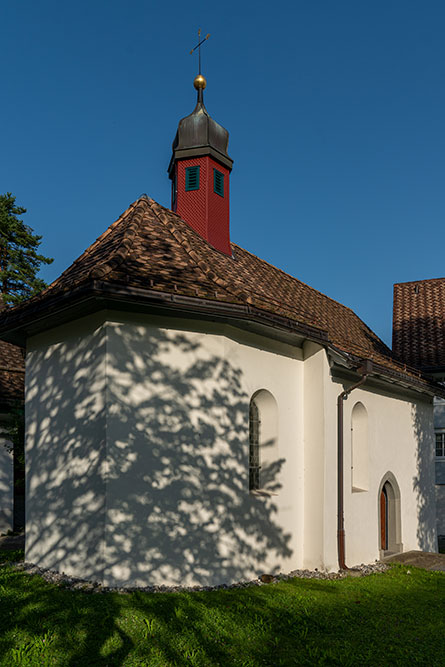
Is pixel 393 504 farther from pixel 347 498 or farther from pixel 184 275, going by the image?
pixel 184 275

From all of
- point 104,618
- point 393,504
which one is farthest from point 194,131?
point 104,618

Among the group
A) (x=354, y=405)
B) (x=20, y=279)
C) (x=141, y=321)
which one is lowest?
(x=354, y=405)

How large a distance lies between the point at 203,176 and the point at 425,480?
32.4ft

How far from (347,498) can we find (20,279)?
22.7 m

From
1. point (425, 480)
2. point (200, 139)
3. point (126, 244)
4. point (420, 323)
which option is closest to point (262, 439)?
point (126, 244)

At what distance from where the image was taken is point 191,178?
576 inches

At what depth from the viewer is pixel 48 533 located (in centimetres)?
909

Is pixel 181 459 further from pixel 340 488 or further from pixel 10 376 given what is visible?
pixel 10 376

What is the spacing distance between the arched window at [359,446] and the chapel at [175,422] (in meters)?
0.63

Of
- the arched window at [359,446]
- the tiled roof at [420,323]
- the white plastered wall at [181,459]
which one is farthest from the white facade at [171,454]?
the tiled roof at [420,323]

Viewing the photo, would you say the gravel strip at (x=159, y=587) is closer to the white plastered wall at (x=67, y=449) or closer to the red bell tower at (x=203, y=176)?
the white plastered wall at (x=67, y=449)

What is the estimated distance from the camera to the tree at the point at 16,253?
29531 mm

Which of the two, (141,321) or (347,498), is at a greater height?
(141,321)

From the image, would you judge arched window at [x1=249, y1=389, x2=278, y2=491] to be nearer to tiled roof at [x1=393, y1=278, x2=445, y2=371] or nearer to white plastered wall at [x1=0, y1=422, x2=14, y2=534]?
white plastered wall at [x1=0, y1=422, x2=14, y2=534]
